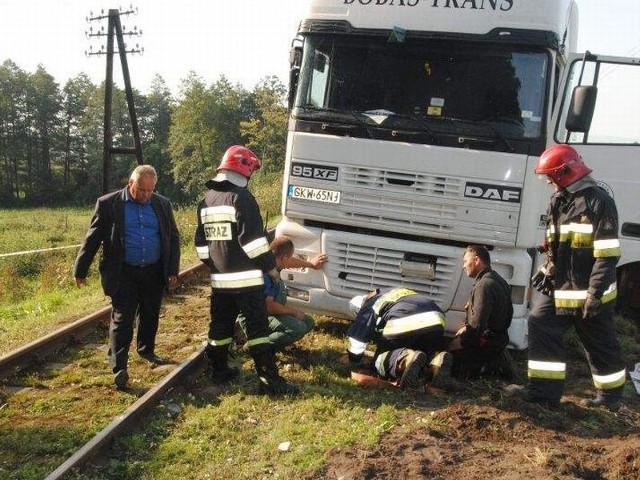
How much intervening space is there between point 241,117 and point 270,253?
70826mm

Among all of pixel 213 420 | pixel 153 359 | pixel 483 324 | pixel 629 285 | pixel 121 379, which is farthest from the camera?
pixel 629 285

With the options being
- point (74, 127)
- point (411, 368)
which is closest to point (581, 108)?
point (411, 368)

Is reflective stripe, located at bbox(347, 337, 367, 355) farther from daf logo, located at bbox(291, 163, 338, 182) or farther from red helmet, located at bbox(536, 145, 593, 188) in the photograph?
red helmet, located at bbox(536, 145, 593, 188)

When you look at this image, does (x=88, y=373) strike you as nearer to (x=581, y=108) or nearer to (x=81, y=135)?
(x=581, y=108)

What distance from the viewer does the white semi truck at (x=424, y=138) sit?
530 cm

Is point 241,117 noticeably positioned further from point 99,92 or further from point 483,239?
point 483,239

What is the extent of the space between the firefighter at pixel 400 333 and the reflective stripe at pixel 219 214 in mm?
1445

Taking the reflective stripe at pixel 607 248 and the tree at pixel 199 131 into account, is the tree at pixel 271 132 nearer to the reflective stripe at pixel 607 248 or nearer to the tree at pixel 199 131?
the tree at pixel 199 131

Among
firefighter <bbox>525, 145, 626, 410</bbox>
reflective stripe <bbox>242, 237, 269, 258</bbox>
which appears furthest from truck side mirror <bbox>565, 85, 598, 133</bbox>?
reflective stripe <bbox>242, 237, 269, 258</bbox>

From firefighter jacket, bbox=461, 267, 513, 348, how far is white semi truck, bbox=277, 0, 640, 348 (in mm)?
242

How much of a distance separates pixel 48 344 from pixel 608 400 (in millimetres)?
5212

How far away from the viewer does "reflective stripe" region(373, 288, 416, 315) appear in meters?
5.23

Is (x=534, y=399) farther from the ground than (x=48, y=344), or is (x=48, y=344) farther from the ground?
(x=534, y=399)

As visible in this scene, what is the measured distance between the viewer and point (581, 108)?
5203 mm
